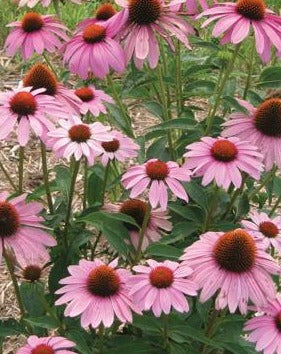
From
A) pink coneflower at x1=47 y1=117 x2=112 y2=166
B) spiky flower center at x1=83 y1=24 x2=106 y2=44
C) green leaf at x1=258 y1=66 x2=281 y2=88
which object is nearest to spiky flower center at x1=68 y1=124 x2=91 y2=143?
pink coneflower at x1=47 y1=117 x2=112 y2=166

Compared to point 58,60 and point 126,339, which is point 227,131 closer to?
point 126,339

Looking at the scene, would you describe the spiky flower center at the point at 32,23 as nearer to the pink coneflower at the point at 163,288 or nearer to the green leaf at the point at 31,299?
the green leaf at the point at 31,299

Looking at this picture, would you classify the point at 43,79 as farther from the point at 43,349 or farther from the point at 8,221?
the point at 43,349

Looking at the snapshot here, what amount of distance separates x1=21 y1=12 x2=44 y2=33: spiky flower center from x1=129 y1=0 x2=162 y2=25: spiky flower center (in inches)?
13.6

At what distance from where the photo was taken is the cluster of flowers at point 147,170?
1.27 m

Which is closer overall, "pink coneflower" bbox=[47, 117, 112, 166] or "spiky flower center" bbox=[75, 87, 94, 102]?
"pink coneflower" bbox=[47, 117, 112, 166]

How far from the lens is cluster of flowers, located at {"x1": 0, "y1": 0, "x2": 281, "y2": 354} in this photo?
127 cm

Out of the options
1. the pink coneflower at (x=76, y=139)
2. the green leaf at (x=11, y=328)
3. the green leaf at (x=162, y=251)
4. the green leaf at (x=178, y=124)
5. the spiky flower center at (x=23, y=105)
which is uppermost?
the spiky flower center at (x=23, y=105)

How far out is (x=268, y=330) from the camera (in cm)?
135

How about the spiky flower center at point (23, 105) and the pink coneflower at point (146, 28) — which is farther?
the pink coneflower at point (146, 28)

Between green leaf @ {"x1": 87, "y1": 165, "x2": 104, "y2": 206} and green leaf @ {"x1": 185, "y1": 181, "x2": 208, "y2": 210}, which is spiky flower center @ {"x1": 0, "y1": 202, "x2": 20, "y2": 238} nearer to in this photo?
green leaf @ {"x1": 185, "y1": 181, "x2": 208, "y2": 210}

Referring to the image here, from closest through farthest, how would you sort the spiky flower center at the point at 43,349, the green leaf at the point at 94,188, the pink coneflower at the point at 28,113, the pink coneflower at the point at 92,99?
the spiky flower center at the point at 43,349 < the pink coneflower at the point at 28,113 < the pink coneflower at the point at 92,99 < the green leaf at the point at 94,188

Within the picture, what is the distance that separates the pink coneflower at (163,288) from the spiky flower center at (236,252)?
66mm

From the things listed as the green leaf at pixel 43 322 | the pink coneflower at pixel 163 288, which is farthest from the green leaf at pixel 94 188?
the pink coneflower at pixel 163 288
